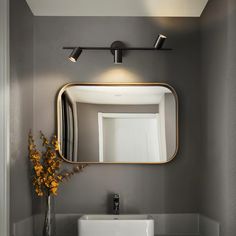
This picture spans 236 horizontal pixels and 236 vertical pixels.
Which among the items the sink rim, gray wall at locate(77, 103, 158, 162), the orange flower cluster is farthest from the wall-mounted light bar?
the sink rim

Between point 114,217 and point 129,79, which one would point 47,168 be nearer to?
point 114,217

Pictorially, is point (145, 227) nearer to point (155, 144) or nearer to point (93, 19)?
point (155, 144)

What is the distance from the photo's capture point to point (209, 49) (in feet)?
9.83

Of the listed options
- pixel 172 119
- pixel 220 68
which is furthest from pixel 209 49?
pixel 172 119

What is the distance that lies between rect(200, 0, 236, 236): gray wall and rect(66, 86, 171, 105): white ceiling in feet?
1.09

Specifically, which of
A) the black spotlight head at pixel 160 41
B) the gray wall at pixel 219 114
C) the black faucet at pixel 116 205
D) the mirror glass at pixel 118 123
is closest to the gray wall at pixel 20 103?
the mirror glass at pixel 118 123

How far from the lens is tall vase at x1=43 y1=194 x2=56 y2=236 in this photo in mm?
2926

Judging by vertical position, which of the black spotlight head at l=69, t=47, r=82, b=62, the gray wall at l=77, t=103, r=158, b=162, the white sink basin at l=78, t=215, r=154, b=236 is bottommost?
the white sink basin at l=78, t=215, r=154, b=236

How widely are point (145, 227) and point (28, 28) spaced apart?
4.67ft

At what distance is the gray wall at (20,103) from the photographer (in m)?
2.69

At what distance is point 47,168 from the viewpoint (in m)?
3.07

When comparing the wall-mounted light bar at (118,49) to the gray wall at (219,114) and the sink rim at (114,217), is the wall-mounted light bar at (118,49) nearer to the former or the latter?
the gray wall at (219,114)

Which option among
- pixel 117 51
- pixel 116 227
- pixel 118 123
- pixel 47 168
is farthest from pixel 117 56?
pixel 116 227

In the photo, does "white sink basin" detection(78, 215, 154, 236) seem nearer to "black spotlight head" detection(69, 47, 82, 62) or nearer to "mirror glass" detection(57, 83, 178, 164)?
"mirror glass" detection(57, 83, 178, 164)
